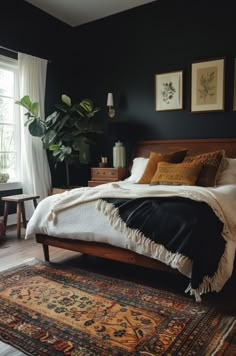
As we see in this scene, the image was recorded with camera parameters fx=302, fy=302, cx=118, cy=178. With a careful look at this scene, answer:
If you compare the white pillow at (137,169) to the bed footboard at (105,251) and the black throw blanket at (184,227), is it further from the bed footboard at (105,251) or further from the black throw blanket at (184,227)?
the black throw blanket at (184,227)

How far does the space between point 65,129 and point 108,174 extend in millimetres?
925

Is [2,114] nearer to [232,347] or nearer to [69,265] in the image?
[69,265]

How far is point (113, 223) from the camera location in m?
2.34

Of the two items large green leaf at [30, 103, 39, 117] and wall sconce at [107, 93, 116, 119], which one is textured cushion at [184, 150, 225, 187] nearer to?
wall sconce at [107, 93, 116, 119]

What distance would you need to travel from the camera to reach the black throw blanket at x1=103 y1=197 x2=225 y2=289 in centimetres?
196

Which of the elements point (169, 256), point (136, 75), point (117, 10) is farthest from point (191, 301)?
point (117, 10)

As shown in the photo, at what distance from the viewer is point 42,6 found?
4418 mm

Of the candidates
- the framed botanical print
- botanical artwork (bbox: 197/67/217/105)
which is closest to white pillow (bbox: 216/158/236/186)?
botanical artwork (bbox: 197/67/217/105)

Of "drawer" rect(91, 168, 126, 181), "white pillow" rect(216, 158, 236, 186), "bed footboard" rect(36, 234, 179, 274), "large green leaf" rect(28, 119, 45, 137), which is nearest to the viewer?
"bed footboard" rect(36, 234, 179, 274)

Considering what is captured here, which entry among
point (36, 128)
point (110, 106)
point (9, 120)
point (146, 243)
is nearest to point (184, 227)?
point (146, 243)

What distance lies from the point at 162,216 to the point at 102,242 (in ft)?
1.93

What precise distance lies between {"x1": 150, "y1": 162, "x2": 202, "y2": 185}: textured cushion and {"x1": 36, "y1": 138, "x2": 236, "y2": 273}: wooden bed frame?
0.92 m

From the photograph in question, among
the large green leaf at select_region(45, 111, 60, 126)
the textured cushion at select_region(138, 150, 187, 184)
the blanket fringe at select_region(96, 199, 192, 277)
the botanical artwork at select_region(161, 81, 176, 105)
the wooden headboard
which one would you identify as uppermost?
the botanical artwork at select_region(161, 81, 176, 105)

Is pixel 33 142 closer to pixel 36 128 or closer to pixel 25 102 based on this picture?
pixel 36 128
